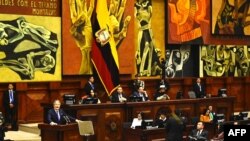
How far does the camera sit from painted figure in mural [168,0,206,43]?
1995 centimetres

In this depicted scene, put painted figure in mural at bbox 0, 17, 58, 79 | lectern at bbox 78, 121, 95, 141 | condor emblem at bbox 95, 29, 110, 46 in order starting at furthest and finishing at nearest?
condor emblem at bbox 95, 29, 110, 46 → painted figure in mural at bbox 0, 17, 58, 79 → lectern at bbox 78, 121, 95, 141

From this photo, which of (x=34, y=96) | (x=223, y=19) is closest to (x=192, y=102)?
(x=34, y=96)

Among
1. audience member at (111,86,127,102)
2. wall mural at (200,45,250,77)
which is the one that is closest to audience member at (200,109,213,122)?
audience member at (111,86,127,102)

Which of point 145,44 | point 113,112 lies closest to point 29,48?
point 113,112

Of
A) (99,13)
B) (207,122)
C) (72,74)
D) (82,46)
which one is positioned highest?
(99,13)

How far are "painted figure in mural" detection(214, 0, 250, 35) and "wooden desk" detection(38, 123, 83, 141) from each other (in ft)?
38.1

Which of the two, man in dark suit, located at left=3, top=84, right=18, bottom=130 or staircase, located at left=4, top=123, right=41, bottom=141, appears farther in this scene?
man in dark suit, located at left=3, top=84, right=18, bottom=130

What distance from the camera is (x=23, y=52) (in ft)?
51.3

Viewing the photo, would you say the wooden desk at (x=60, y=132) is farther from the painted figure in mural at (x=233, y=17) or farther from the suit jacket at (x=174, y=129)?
the painted figure in mural at (x=233, y=17)

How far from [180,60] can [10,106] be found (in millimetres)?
8600

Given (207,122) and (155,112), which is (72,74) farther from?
(207,122)

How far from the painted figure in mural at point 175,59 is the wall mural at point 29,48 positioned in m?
5.50

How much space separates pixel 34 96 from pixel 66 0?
3564 mm

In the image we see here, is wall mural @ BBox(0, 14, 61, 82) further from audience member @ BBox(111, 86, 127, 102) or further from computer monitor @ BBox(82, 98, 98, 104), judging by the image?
computer monitor @ BBox(82, 98, 98, 104)
